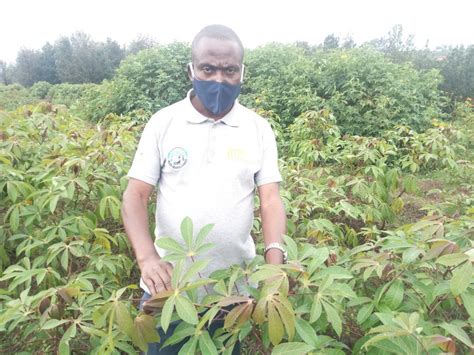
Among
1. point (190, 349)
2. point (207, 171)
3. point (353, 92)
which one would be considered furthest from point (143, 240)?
point (353, 92)

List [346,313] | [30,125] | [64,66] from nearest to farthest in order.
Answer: [346,313], [30,125], [64,66]

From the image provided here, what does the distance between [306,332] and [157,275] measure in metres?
0.41

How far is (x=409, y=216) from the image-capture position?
4293 mm

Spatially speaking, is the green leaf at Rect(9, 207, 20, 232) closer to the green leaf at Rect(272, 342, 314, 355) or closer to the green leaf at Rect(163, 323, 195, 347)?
the green leaf at Rect(163, 323, 195, 347)

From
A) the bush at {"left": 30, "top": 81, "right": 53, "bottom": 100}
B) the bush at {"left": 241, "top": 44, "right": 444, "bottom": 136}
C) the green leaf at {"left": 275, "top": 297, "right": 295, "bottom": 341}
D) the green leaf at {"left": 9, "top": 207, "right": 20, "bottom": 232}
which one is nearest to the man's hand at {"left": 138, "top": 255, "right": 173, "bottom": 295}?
the green leaf at {"left": 275, "top": 297, "right": 295, "bottom": 341}

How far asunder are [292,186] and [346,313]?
5.03 ft

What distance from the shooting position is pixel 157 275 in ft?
3.70

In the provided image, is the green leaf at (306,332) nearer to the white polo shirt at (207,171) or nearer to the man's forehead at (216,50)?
the white polo shirt at (207,171)

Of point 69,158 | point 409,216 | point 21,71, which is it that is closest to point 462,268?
point 69,158

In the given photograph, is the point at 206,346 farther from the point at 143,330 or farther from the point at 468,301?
the point at 468,301

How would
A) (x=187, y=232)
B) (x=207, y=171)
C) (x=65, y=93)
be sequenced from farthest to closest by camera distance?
1. (x=65, y=93)
2. (x=207, y=171)
3. (x=187, y=232)

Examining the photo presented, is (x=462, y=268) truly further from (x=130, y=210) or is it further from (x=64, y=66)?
(x=64, y=66)

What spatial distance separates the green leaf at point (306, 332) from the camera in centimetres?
93

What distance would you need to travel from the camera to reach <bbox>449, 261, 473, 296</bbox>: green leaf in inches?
35.3
